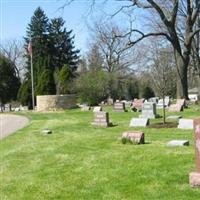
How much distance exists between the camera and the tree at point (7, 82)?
72.6 meters

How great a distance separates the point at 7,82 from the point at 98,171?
6444 centimetres

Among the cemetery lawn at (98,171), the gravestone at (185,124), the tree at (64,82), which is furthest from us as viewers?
the tree at (64,82)

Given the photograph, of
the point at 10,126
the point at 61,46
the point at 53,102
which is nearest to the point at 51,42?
the point at 61,46

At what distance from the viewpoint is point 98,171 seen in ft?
32.9

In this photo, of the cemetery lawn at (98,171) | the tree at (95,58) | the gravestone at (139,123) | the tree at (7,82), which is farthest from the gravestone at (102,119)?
the tree at (7,82)

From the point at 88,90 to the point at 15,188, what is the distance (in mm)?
42207

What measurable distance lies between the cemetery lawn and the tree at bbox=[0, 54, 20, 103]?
5853cm

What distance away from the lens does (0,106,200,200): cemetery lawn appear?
26.9 ft

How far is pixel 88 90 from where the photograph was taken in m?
→ 51.4

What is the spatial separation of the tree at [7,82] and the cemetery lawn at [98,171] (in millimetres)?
58532

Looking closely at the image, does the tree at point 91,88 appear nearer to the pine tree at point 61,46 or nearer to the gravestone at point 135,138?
the pine tree at point 61,46

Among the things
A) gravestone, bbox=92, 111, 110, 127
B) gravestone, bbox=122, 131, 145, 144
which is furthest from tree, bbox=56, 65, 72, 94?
gravestone, bbox=122, 131, 145, 144

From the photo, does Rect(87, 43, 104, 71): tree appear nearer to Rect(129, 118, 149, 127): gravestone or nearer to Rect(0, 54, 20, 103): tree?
Rect(0, 54, 20, 103): tree

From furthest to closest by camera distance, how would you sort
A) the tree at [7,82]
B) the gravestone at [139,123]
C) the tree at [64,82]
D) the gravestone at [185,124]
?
the tree at [7,82]
the tree at [64,82]
the gravestone at [139,123]
the gravestone at [185,124]
